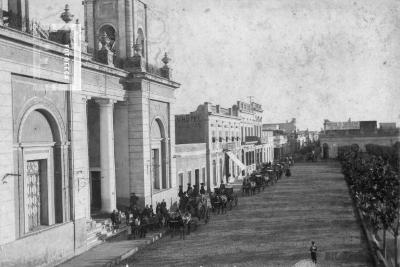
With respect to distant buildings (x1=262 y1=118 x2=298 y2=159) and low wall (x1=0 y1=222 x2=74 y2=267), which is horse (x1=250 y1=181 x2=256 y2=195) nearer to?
low wall (x1=0 y1=222 x2=74 y2=267)

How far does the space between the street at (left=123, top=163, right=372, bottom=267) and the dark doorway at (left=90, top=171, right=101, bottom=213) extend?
4192 mm

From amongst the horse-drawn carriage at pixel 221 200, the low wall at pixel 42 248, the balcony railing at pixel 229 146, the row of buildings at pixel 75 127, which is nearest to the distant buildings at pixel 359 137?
the balcony railing at pixel 229 146

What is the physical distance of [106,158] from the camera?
18.2 metres

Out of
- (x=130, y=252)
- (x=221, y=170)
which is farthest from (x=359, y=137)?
(x=130, y=252)

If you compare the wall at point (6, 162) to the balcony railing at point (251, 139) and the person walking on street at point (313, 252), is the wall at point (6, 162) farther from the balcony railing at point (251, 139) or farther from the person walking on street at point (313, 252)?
the balcony railing at point (251, 139)

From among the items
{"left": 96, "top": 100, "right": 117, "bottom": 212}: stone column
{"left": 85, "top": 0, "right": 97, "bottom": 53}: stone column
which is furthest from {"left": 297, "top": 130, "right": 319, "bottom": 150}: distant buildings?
{"left": 96, "top": 100, "right": 117, "bottom": 212}: stone column

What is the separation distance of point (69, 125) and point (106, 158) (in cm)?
386

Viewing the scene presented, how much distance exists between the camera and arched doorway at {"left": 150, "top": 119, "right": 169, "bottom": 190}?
2221 cm

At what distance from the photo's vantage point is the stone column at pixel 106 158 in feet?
59.7

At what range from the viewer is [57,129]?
46.4 feet

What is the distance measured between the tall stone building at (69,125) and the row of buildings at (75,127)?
31mm

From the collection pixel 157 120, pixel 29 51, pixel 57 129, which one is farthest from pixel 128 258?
pixel 157 120

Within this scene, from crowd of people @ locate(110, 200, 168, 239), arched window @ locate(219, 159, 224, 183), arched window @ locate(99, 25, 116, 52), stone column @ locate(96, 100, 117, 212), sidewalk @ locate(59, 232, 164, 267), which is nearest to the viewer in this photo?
sidewalk @ locate(59, 232, 164, 267)

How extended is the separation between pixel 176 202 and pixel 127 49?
8284 millimetres
